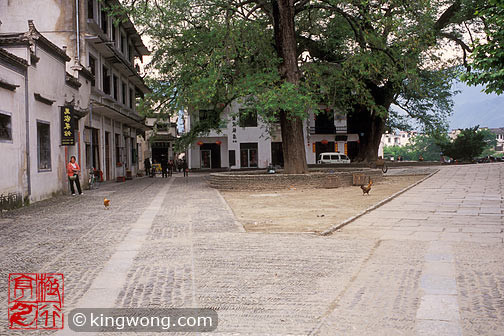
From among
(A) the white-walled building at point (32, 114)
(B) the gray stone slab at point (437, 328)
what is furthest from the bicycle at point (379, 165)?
(B) the gray stone slab at point (437, 328)

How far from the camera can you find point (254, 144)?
169ft

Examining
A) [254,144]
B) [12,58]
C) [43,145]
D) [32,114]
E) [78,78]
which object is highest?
[78,78]

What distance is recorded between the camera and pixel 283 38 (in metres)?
20.2

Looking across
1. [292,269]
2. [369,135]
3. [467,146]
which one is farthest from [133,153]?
[292,269]

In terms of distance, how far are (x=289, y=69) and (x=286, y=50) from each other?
2.65ft

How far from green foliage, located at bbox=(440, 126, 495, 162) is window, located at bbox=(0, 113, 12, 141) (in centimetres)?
4001

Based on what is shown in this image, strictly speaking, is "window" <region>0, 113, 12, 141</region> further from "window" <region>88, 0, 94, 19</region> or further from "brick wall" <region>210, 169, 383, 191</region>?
"window" <region>88, 0, 94, 19</region>

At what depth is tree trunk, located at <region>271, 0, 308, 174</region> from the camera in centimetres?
1994

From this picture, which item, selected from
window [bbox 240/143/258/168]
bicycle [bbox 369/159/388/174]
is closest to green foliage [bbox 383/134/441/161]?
window [bbox 240/143/258/168]

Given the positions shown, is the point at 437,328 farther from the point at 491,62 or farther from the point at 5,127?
the point at 5,127

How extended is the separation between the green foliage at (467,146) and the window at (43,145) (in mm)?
37563

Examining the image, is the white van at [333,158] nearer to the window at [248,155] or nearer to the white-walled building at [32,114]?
the window at [248,155]

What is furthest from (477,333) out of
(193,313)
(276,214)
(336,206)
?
(336,206)

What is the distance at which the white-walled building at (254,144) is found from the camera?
5125 centimetres
